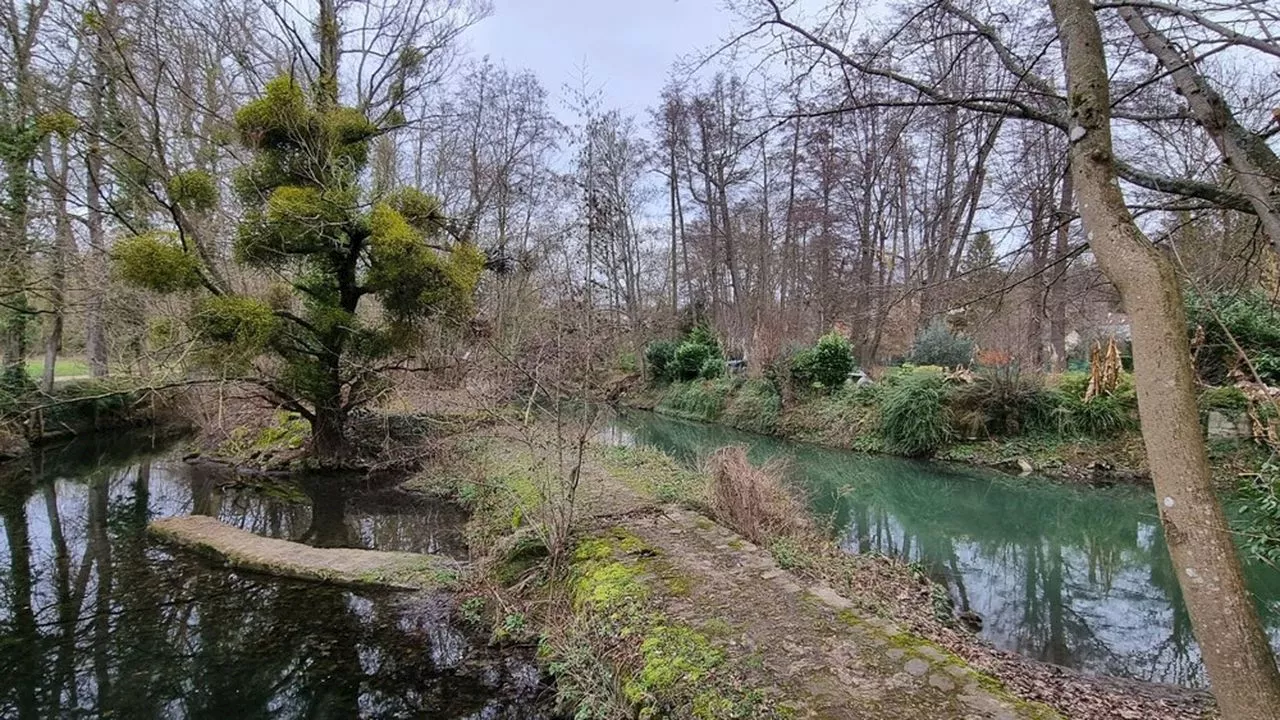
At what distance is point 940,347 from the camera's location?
16797 millimetres

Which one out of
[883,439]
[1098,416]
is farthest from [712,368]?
[1098,416]

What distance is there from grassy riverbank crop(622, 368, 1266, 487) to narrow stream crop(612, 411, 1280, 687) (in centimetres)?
55

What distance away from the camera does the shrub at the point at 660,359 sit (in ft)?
66.0

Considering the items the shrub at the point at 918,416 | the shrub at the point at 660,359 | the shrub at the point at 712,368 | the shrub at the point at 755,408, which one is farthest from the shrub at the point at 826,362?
the shrub at the point at 660,359

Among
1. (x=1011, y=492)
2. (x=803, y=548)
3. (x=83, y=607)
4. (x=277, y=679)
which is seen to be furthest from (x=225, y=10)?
(x=1011, y=492)

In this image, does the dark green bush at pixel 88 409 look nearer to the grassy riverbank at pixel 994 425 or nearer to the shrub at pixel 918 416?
the grassy riverbank at pixel 994 425

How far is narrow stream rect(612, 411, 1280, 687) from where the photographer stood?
15.9ft

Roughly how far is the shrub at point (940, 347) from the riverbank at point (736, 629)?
12.1m

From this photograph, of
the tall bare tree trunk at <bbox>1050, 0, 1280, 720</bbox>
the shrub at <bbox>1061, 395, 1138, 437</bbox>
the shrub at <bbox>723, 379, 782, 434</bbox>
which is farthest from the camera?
the shrub at <bbox>723, 379, 782, 434</bbox>

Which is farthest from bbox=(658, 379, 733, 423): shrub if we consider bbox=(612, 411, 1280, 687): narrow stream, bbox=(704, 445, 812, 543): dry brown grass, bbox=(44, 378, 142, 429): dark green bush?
bbox=(44, 378, 142, 429): dark green bush

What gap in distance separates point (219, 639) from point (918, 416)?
10910 mm

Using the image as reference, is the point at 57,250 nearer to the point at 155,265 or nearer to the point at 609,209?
the point at 155,265

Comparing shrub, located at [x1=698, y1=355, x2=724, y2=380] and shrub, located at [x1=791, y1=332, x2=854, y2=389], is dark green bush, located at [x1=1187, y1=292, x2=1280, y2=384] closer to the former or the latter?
shrub, located at [x1=791, y1=332, x2=854, y2=389]

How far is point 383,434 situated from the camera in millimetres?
11008
